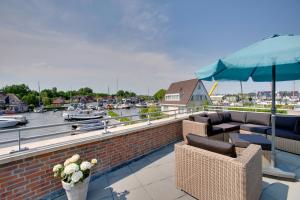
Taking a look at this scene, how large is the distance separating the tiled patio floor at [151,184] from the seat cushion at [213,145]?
791 millimetres

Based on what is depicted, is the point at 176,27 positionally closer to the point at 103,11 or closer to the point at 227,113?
the point at 103,11

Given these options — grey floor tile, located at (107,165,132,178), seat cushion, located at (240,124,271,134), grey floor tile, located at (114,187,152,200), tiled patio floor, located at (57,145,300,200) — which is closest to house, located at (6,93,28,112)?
grey floor tile, located at (107,165,132,178)

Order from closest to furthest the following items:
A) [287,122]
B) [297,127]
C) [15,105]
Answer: [297,127] → [287,122] → [15,105]

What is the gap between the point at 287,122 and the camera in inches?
156

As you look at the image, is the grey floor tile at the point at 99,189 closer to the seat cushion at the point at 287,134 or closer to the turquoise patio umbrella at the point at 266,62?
the turquoise patio umbrella at the point at 266,62

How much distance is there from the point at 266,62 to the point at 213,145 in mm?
1286

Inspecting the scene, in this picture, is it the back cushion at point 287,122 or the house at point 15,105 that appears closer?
the back cushion at point 287,122

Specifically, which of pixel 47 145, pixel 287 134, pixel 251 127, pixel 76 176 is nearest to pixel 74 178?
pixel 76 176

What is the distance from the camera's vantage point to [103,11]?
466 cm

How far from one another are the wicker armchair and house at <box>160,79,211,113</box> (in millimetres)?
18588

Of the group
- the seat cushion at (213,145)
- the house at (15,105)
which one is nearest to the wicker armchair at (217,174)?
the seat cushion at (213,145)

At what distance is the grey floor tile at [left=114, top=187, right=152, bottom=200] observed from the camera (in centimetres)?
212

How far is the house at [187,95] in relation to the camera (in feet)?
70.5

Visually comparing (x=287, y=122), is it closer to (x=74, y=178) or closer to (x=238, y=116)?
(x=238, y=116)
